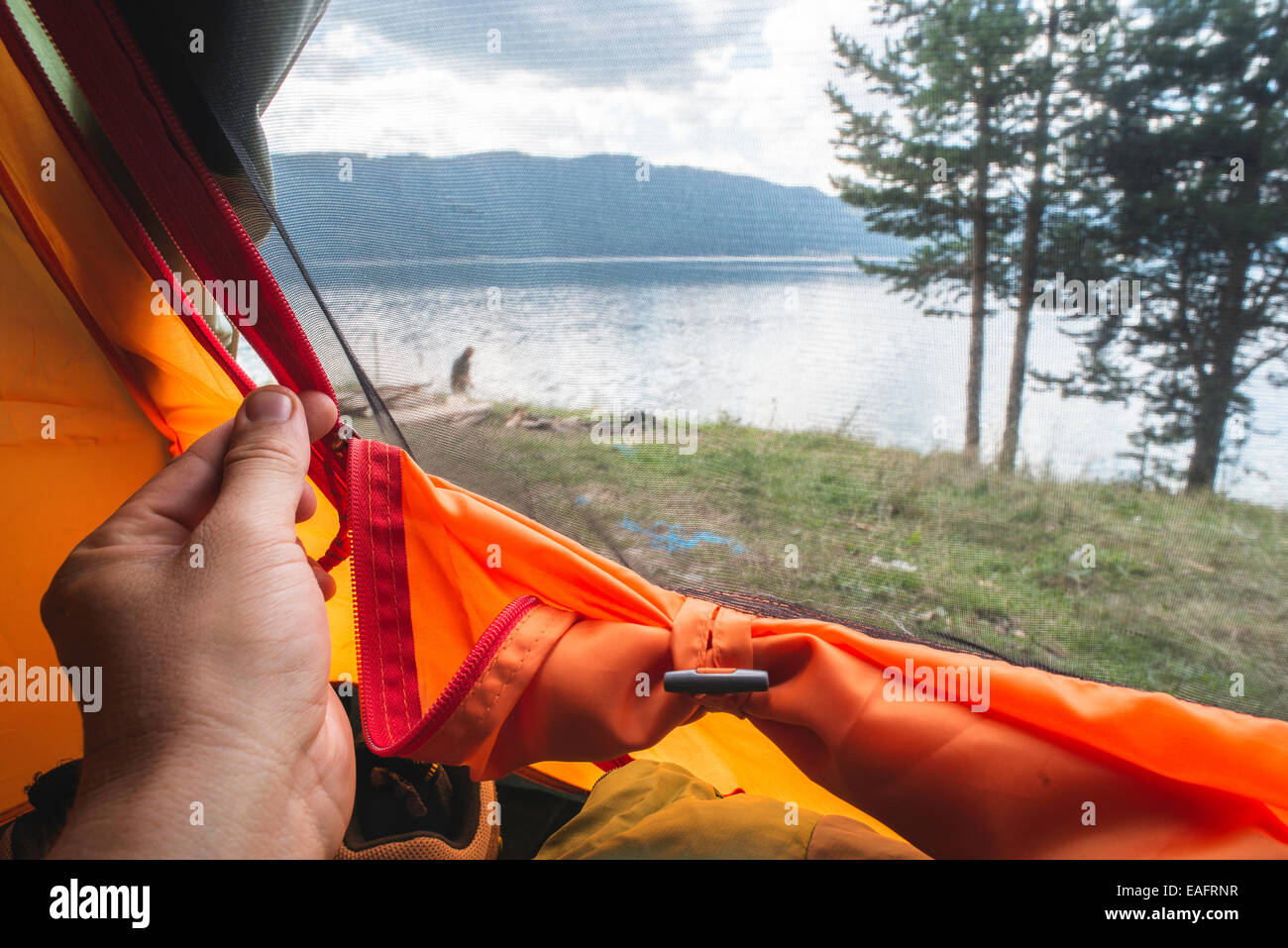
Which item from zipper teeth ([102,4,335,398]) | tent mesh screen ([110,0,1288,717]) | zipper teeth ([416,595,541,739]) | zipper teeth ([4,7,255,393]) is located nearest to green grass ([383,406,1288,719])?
tent mesh screen ([110,0,1288,717])

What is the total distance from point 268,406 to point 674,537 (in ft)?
1.80

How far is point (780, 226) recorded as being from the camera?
28.8 inches

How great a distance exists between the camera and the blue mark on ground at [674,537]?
868mm

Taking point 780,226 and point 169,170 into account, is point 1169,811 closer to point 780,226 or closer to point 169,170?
point 780,226

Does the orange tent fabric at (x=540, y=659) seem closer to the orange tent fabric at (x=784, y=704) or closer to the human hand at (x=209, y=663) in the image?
the orange tent fabric at (x=784, y=704)

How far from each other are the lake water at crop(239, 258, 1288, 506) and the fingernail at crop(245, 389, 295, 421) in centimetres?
16

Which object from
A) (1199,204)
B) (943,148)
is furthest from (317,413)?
(1199,204)

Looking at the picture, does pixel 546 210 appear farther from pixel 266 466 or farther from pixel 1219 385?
pixel 1219 385

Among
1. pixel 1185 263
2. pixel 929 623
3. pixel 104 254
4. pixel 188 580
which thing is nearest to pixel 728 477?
pixel 929 623

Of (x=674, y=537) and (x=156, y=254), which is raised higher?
(x=156, y=254)

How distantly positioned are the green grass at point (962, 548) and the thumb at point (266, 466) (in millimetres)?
262

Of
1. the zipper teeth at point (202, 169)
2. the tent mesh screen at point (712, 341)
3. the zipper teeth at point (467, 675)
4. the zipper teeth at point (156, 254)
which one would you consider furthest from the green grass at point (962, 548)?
the zipper teeth at point (156, 254)

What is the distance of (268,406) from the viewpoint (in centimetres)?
85
